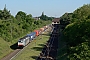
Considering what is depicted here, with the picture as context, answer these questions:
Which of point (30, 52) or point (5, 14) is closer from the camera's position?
point (30, 52)

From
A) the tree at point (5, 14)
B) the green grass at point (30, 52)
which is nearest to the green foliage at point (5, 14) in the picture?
the tree at point (5, 14)

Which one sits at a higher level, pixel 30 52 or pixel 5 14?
pixel 5 14

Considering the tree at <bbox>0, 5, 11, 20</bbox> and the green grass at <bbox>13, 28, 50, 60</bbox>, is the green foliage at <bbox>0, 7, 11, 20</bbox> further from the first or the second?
the green grass at <bbox>13, 28, 50, 60</bbox>

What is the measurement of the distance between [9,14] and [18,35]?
723 inches

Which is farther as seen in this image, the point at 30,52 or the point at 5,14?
the point at 5,14

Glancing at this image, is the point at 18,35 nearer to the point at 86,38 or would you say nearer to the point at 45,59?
the point at 45,59

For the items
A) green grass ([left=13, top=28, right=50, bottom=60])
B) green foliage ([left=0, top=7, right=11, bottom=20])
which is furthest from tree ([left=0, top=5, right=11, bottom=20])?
green grass ([left=13, top=28, right=50, bottom=60])

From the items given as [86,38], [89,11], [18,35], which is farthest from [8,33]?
[86,38]

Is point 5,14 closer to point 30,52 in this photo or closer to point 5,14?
point 5,14

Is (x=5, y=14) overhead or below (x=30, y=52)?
overhead

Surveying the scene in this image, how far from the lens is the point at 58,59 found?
36438mm

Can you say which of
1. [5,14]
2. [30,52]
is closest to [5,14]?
[5,14]

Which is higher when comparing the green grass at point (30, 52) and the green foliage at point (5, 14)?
the green foliage at point (5, 14)

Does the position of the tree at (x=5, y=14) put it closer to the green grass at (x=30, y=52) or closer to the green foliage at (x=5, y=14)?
the green foliage at (x=5, y=14)
